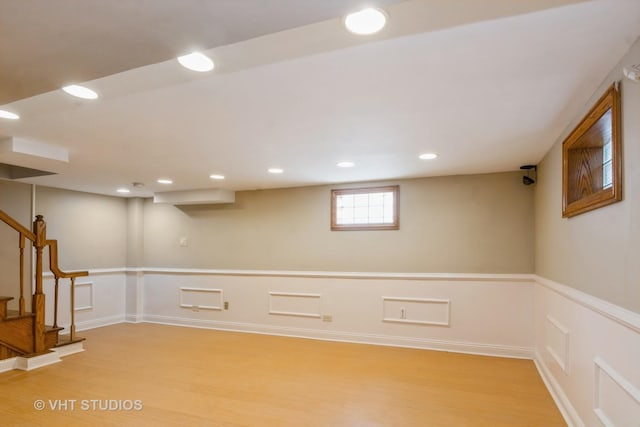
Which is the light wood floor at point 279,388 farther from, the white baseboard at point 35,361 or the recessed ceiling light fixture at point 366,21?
the recessed ceiling light fixture at point 366,21

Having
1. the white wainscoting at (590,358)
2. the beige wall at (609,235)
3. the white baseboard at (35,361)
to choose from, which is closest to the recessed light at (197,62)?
the beige wall at (609,235)

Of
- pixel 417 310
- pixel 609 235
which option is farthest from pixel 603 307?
pixel 417 310

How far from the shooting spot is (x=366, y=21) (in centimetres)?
130

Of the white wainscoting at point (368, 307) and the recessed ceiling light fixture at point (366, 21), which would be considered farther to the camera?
the white wainscoting at point (368, 307)

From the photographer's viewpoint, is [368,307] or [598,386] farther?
[368,307]

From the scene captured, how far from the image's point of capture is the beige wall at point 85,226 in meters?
5.41

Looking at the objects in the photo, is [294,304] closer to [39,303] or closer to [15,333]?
[39,303]

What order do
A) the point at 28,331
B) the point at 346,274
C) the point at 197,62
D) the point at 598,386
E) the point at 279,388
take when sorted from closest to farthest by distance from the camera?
the point at 197,62 → the point at 598,386 → the point at 279,388 → the point at 28,331 → the point at 346,274

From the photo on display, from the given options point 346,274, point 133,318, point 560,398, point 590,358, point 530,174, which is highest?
point 530,174

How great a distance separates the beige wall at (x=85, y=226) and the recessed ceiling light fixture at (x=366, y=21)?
5684 millimetres

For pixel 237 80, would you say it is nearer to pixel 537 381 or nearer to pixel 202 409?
pixel 202 409

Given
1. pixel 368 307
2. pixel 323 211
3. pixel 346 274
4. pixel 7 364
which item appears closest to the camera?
pixel 7 364

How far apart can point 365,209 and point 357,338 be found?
173cm

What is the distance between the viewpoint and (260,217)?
5.62 meters
